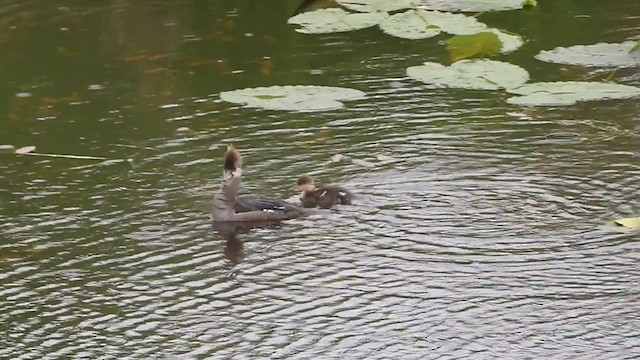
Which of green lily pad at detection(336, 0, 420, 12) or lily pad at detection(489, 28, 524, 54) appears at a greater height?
green lily pad at detection(336, 0, 420, 12)

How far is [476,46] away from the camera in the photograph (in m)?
10.3

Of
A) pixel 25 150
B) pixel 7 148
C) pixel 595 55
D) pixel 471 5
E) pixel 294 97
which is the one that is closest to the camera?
pixel 25 150

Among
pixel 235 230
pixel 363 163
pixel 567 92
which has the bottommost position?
pixel 235 230

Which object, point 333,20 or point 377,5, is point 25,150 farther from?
point 377,5

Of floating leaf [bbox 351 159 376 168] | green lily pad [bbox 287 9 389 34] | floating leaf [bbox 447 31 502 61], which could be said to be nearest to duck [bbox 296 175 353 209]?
floating leaf [bbox 351 159 376 168]

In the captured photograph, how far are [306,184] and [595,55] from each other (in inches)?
127

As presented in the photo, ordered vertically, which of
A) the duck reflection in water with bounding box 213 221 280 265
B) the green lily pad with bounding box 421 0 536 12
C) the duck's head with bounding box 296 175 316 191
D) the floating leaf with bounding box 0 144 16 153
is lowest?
the duck reflection in water with bounding box 213 221 280 265

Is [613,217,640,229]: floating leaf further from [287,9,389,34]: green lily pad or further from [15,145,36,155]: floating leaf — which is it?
[287,9,389,34]: green lily pad

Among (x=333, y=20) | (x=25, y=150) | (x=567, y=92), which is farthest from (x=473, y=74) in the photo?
(x=25, y=150)

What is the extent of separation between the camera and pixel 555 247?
7109 mm

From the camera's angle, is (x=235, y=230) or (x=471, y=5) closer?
(x=235, y=230)

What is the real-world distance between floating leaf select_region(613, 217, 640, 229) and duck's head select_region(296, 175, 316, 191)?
168cm

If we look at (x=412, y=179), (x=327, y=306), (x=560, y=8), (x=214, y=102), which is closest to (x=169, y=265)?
(x=327, y=306)

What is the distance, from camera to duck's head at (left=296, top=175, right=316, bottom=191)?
7.82 m
